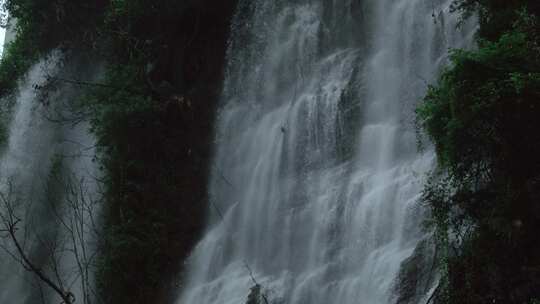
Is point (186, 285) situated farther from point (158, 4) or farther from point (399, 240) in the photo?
point (158, 4)

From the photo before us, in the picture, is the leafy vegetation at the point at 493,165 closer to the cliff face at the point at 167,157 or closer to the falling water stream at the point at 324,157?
the falling water stream at the point at 324,157

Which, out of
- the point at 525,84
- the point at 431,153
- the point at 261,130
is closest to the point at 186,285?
the point at 261,130

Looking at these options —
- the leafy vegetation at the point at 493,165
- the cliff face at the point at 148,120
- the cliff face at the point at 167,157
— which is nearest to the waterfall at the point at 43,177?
the cliff face at the point at 148,120

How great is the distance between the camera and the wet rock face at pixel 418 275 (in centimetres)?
684

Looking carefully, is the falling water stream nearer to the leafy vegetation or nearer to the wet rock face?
the wet rock face

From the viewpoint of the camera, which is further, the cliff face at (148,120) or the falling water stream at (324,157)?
the cliff face at (148,120)

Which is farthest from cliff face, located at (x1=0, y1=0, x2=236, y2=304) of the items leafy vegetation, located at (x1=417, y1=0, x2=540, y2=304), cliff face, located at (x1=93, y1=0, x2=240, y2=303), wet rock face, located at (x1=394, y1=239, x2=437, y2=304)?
A: leafy vegetation, located at (x1=417, y1=0, x2=540, y2=304)

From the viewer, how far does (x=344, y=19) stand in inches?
484

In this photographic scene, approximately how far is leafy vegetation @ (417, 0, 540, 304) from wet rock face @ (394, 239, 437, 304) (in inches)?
14.2

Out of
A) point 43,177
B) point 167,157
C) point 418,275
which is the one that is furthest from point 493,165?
point 43,177

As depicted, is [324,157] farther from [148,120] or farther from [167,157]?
[148,120]

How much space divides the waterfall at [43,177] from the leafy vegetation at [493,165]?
9164mm

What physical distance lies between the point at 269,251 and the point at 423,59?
3613 millimetres

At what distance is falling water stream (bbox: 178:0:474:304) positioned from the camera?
27.3ft
